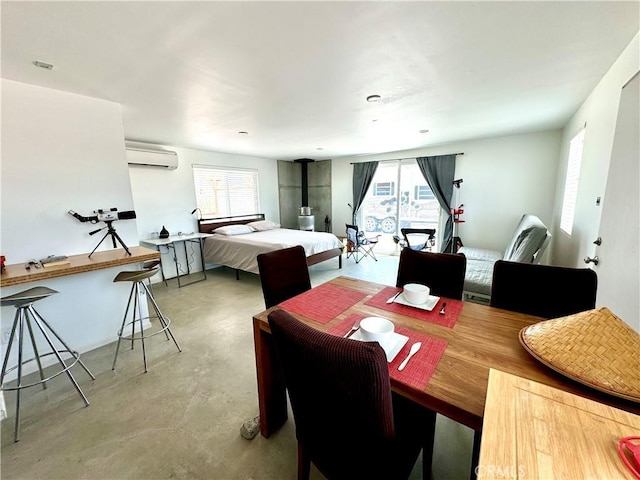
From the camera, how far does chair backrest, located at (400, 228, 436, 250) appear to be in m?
4.34

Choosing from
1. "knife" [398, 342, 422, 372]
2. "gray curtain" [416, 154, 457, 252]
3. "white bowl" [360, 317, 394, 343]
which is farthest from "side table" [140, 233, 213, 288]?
"gray curtain" [416, 154, 457, 252]

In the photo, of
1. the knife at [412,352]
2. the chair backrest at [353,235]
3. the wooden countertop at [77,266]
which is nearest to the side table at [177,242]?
the wooden countertop at [77,266]

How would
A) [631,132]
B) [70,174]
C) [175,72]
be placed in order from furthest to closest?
[70,174] → [175,72] → [631,132]

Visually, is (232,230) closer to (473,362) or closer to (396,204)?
(396,204)

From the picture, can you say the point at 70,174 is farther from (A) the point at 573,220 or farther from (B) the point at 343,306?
(A) the point at 573,220

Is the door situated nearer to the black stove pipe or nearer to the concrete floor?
the concrete floor

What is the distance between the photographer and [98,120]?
2396 millimetres

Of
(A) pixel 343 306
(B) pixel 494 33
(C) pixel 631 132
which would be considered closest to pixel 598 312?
(A) pixel 343 306

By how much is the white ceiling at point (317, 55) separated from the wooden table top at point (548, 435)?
170 centimetres

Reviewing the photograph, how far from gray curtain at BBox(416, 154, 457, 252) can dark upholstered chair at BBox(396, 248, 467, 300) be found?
145 inches

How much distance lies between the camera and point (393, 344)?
3.55ft

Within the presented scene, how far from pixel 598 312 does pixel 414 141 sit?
166 inches

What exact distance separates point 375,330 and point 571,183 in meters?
3.55

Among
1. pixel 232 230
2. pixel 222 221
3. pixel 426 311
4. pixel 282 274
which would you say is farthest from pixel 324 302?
pixel 222 221
